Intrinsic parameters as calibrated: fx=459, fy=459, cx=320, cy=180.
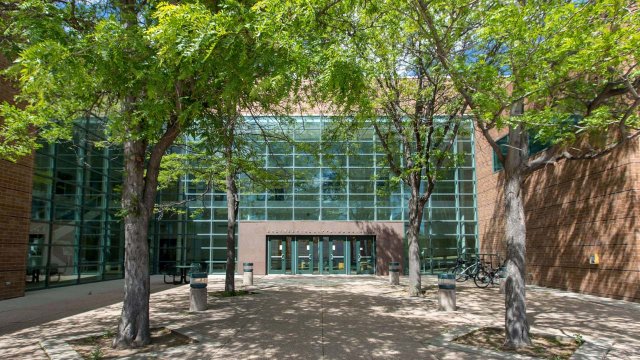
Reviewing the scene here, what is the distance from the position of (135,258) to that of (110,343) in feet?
5.11

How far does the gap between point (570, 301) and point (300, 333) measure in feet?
30.4

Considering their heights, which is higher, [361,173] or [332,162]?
[361,173]

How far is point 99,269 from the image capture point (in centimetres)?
2189

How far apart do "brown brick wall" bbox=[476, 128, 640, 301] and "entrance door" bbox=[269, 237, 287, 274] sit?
1331 centimetres

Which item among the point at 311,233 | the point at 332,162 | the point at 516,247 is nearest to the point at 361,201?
the point at 311,233

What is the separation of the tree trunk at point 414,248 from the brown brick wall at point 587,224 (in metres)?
5.47

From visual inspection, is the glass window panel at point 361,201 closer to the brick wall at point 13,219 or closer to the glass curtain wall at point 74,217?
the glass curtain wall at point 74,217

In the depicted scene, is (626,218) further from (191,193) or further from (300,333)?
(191,193)

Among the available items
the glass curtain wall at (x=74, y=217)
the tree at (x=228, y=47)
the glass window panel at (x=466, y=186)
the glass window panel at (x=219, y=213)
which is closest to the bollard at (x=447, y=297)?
the tree at (x=228, y=47)

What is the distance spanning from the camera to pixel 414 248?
15.8m

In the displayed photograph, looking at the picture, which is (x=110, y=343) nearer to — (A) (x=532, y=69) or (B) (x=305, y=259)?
(A) (x=532, y=69)

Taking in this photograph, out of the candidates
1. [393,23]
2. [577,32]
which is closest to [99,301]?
[393,23]

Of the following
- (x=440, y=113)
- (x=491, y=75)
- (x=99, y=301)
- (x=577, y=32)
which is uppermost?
(x=440, y=113)

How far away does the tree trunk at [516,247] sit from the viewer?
8000 mm
